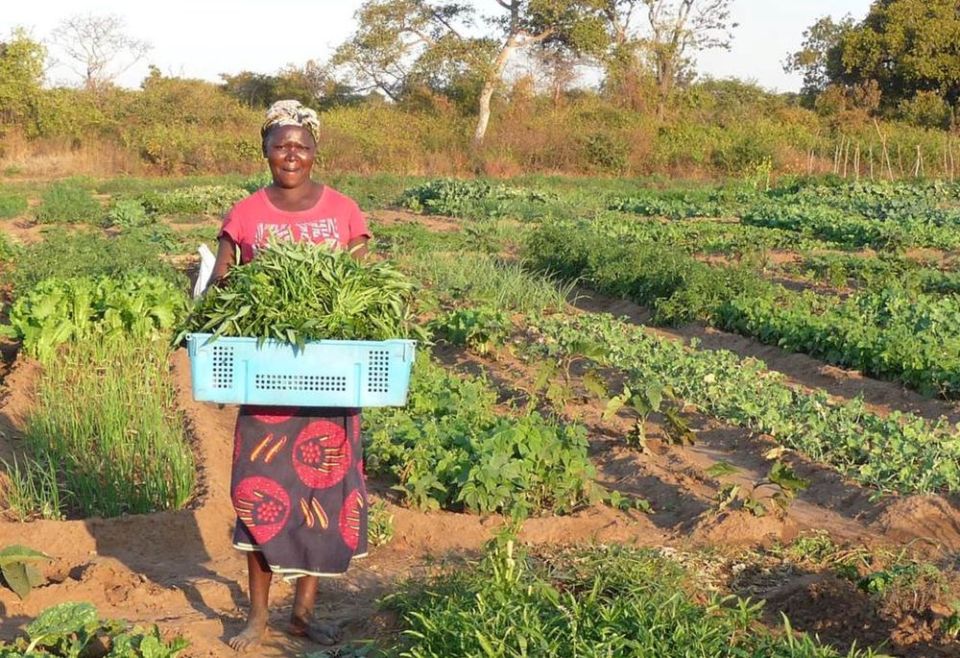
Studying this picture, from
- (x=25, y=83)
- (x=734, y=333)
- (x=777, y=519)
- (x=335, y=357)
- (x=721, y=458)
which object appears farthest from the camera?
(x=25, y=83)

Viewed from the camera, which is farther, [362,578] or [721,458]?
[721,458]

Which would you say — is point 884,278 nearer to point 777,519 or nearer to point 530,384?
point 530,384

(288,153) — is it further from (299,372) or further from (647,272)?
(647,272)

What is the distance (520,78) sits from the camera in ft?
124

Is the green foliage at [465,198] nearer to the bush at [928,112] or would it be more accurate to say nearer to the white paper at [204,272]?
the white paper at [204,272]

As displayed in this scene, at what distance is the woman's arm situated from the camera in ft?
13.0

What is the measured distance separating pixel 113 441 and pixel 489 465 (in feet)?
6.26

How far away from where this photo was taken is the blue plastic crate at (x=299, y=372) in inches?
141

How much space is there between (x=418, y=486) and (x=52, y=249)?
7.74 metres

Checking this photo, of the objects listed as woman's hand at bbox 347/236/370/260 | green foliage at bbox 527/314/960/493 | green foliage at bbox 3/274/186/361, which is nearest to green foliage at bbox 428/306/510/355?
green foliage at bbox 527/314/960/493

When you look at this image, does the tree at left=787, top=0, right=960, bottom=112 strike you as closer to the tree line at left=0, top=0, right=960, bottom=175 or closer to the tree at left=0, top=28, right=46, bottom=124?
the tree line at left=0, top=0, right=960, bottom=175

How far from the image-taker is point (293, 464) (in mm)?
3945

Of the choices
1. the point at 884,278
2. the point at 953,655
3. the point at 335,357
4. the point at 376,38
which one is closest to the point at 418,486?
the point at 335,357

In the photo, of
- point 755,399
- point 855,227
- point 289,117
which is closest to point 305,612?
point 289,117
